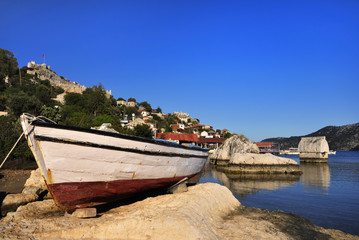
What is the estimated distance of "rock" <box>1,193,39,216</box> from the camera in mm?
7336

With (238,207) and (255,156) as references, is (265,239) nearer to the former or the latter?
(238,207)

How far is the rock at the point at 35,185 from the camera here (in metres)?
8.57

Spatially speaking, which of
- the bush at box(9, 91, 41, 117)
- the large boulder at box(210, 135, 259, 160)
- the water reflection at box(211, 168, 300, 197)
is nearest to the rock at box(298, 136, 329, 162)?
the large boulder at box(210, 135, 259, 160)

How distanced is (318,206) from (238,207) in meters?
5.97

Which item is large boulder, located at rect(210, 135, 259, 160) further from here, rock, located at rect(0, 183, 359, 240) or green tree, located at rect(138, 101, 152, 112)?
green tree, located at rect(138, 101, 152, 112)

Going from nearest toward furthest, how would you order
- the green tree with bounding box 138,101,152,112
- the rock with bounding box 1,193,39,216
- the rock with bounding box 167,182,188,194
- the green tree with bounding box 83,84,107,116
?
1. the rock with bounding box 1,193,39,216
2. the rock with bounding box 167,182,188,194
3. the green tree with bounding box 83,84,107,116
4. the green tree with bounding box 138,101,152,112

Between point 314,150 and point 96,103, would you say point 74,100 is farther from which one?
point 314,150

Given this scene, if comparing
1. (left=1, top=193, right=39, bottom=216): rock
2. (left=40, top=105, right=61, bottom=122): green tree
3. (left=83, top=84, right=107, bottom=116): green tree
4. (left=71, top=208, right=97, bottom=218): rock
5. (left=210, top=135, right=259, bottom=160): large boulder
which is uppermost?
(left=83, top=84, right=107, bottom=116): green tree

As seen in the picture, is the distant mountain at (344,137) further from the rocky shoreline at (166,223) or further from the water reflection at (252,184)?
the rocky shoreline at (166,223)

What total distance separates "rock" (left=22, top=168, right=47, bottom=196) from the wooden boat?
366 cm

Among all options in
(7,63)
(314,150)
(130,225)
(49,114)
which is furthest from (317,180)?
(7,63)

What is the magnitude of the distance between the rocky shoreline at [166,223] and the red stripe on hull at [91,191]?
0.40 metres

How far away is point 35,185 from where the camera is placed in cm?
956

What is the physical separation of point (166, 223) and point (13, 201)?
5954mm
